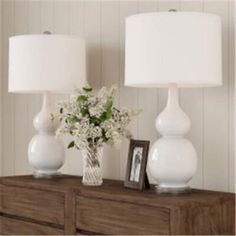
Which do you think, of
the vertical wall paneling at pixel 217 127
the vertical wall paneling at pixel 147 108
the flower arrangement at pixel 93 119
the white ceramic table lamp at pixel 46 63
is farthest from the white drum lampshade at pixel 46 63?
the vertical wall paneling at pixel 217 127

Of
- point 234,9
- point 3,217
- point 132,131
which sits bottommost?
point 3,217

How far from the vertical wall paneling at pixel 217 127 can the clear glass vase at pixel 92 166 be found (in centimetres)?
45

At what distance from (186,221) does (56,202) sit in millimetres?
685

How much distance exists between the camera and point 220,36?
2.20m

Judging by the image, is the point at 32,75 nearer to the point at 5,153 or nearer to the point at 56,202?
the point at 56,202

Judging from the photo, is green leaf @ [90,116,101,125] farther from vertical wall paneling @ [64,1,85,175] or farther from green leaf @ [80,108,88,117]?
vertical wall paneling @ [64,1,85,175]

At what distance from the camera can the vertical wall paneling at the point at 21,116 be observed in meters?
3.38

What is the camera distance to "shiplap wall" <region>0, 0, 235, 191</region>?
2.36m

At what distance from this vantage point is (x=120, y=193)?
2258 millimetres

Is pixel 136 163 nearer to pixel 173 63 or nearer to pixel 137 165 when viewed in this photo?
pixel 137 165

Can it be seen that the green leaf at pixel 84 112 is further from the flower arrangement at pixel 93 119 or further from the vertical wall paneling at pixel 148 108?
the vertical wall paneling at pixel 148 108

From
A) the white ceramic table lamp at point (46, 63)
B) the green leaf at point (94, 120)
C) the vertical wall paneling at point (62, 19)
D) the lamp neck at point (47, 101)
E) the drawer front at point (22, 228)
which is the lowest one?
the drawer front at point (22, 228)

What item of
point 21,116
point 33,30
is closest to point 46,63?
point 33,30

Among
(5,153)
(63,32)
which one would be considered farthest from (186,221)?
(5,153)
